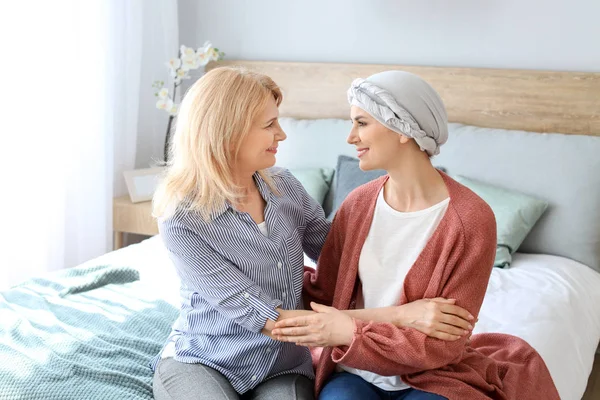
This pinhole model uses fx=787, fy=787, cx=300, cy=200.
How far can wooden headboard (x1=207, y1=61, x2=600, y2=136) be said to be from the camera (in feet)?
10.2

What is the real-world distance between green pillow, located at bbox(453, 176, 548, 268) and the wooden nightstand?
1432mm

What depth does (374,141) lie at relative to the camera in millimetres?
1756

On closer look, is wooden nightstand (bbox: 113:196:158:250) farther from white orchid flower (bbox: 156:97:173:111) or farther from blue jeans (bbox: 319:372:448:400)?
blue jeans (bbox: 319:372:448:400)

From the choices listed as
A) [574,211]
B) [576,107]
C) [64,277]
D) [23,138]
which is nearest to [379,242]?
[64,277]

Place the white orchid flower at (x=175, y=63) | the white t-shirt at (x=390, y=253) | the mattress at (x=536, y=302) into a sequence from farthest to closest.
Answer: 1. the white orchid flower at (x=175, y=63)
2. the mattress at (x=536, y=302)
3. the white t-shirt at (x=390, y=253)

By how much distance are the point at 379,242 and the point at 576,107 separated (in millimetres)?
1697

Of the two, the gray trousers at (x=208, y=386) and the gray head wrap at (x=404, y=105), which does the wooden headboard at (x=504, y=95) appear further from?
the gray trousers at (x=208, y=386)

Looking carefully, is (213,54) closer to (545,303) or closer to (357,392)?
(545,303)

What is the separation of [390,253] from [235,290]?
14.0 inches

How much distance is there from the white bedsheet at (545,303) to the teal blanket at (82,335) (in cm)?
16

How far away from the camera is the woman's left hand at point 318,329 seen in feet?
5.36

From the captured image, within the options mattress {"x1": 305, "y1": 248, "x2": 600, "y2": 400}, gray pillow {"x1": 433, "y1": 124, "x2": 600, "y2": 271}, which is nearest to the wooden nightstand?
mattress {"x1": 305, "y1": 248, "x2": 600, "y2": 400}

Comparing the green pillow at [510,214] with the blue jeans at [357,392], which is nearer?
the blue jeans at [357,392]

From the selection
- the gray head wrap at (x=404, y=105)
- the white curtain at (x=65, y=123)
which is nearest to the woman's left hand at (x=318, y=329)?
the gray head wrap at (x=404, y=105)
